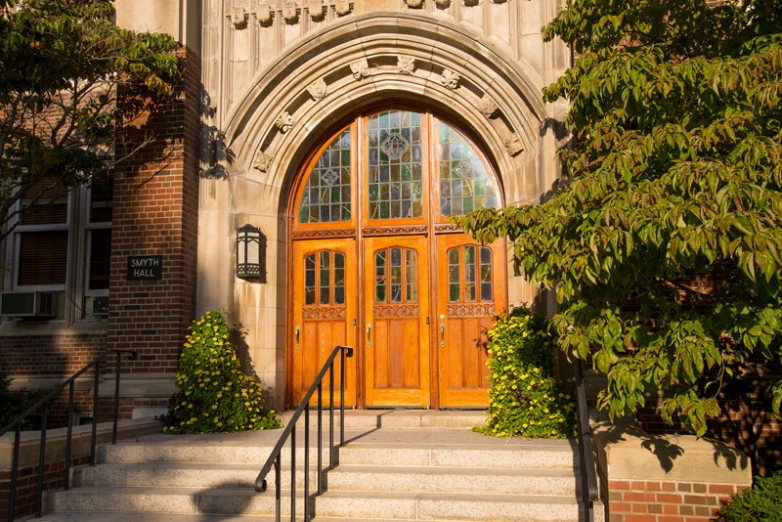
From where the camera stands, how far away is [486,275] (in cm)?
870

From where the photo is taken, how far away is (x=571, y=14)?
579 centimetres

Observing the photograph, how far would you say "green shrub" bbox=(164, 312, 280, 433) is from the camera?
25.1 feet

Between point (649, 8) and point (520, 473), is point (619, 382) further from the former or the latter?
point (649, 8)

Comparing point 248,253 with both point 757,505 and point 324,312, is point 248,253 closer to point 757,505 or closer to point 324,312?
point 324,312

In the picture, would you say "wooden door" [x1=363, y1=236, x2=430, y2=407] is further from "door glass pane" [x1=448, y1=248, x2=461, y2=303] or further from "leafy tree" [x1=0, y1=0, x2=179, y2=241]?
"leafy tree" [x1=0, y1=0, x2=179, y2=241]

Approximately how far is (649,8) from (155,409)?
20.4 ft

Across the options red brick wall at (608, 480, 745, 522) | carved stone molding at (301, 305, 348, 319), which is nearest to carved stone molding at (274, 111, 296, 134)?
carved stone molding at (301, 305, 348, 319)

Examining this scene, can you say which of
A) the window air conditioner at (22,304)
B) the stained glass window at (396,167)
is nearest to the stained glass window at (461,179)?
the stained glass window at (396,167)

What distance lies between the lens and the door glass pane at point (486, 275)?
8.66 m

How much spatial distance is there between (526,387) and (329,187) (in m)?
3.76

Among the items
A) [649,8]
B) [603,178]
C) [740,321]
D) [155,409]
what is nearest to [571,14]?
[649,8]

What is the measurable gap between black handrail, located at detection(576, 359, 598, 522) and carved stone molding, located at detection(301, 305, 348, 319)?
3822 millimetres

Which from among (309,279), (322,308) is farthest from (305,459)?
(309,279)

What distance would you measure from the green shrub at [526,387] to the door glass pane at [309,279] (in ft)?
8.82
